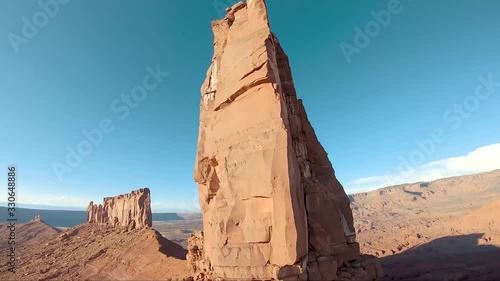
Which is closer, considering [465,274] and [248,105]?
[248,105]

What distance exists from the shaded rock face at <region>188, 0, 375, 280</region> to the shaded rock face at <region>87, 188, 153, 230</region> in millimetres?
52137

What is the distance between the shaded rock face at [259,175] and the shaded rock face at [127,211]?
52.1 metres

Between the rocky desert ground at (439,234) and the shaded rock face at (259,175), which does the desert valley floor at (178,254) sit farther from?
the shaded rock face at (259,175)

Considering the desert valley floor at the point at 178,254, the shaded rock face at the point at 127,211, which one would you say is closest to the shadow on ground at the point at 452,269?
the desert valley floor at the point at 178,254

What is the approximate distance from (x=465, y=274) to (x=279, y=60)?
2294 cm

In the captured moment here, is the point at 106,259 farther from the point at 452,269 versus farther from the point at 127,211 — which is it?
the point at 452,269

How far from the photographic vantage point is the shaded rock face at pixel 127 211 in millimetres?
65062

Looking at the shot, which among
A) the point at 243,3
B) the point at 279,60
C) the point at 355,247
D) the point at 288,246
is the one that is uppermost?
the point at 243,3

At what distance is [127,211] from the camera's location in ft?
230

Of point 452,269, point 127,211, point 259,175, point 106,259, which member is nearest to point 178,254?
point 106,259

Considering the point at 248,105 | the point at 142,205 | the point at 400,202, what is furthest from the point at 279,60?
the point at 400,202

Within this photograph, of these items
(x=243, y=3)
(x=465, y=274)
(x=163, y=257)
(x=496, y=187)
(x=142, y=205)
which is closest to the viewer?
(x=243, y=3)

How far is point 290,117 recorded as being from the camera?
1623 centimetres

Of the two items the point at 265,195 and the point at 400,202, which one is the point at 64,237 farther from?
the point at 400,202
